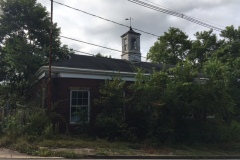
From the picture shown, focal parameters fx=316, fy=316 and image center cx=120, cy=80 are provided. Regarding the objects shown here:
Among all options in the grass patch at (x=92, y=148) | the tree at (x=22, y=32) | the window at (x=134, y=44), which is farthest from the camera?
the window at (x=134, y=44)

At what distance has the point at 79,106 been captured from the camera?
17.3 m

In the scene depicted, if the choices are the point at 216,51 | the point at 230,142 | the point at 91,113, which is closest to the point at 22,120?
the point at 91,113

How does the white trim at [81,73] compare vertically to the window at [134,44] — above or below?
below

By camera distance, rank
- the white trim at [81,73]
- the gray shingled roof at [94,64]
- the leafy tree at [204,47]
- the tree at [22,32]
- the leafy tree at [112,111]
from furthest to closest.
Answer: the leafy tree at [204,47] → the tree at [22,32] → the gray shingled roof at [94,64] → the white trim at [81,73] → the leafy tree at [112,111]

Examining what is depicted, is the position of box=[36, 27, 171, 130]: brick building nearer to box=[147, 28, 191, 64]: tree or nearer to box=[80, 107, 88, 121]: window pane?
box=[80, 107, 88, 121]: window pane

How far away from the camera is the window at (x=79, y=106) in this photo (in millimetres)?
16514

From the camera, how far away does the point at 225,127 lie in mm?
18953

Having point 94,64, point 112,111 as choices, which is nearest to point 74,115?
point 112,111

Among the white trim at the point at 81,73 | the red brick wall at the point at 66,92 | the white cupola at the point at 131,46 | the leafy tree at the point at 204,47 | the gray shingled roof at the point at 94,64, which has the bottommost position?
the red brick wall at the point at 66,92

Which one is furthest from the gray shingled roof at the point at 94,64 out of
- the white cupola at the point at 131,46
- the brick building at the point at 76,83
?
the white cupola at the point at 131,46

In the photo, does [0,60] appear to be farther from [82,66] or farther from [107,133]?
[107,133]

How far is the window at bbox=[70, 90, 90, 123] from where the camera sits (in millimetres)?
16514

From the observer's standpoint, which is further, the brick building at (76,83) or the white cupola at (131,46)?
the white cupola at (131,46)

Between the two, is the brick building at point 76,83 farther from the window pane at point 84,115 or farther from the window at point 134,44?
the window at point 134,44
